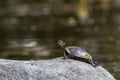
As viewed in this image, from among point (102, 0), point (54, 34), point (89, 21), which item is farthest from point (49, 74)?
point (102, 0)

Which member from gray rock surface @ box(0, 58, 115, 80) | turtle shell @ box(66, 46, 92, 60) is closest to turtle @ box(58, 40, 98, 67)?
turtle shell @ box(66, 46, 92, 60)

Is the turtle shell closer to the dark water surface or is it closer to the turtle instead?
the turtle

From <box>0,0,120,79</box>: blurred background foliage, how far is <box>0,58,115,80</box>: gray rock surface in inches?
85.8

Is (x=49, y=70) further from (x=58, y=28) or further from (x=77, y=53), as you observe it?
(x=58, y=28)

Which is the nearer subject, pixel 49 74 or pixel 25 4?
pixel 49 74

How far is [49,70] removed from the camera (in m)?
7.28

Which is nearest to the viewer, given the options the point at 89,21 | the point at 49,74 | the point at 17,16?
the point at 49,74

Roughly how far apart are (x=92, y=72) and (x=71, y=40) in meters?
8.92

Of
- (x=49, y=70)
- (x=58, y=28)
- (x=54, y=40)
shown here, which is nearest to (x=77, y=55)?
(x=49, y=70)

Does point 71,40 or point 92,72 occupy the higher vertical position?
point 92,72

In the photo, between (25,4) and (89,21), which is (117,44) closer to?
(89,21)

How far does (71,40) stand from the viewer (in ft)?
54.4

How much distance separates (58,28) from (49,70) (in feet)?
41.6

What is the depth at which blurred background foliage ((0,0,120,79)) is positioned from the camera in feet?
47.1
